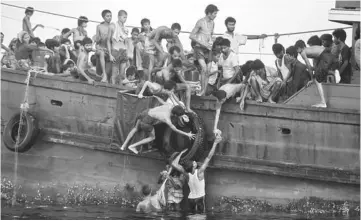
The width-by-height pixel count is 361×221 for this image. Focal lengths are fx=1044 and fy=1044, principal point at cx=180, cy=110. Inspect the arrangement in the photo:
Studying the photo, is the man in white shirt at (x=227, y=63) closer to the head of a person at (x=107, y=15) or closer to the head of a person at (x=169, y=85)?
the head of a person at (x=169, y=85)

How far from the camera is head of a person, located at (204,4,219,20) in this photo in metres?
19.5

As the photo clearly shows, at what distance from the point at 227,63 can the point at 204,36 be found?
0.73m

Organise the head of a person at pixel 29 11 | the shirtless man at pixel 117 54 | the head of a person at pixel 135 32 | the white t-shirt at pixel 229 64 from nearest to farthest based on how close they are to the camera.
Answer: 1. the white t-shirt at pixel 229 64
2. the shirtless man at pixel 117 54
3. the head of a person at pixel 135 32
4. the head of a person at pixel 29 11

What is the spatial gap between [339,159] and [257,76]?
2.08 meters

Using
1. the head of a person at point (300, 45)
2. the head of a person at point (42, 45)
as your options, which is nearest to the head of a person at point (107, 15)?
the head of a person at point (42, 45)

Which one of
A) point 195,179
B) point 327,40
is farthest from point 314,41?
point 195,179

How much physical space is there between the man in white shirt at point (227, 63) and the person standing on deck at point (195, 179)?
1.25m

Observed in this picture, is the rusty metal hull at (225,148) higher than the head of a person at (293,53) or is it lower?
lower

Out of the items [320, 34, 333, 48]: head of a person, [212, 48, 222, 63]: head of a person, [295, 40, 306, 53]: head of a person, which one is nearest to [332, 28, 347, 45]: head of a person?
[320, 34, 333, 48]: head of a person

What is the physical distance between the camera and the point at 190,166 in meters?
18.4

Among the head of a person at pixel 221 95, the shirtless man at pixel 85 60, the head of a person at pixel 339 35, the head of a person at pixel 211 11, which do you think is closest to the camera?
the head of a person at pixel 221 95

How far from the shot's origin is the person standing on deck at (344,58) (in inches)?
729

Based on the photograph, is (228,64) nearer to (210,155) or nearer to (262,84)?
(262,84)

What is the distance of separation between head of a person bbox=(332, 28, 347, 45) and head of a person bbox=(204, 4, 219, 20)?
7.44 ft
